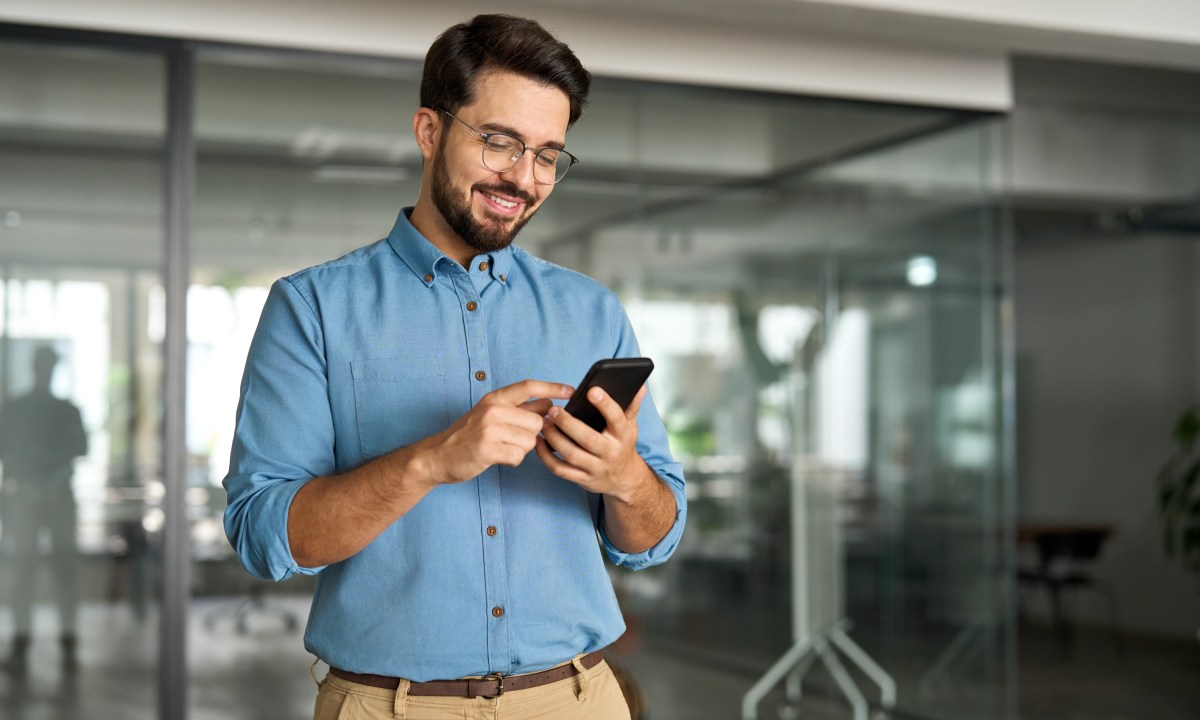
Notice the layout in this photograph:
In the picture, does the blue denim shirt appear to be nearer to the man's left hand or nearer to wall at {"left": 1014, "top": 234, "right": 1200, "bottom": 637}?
the man's left hand

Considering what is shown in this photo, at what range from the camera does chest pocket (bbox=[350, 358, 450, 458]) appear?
4.79 feet

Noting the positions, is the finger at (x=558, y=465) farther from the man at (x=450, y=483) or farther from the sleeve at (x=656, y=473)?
the sleeve at (x=656, y=473)

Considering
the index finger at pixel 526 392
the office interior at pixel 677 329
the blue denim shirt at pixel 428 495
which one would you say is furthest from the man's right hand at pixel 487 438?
the office interior at pixel 677 329

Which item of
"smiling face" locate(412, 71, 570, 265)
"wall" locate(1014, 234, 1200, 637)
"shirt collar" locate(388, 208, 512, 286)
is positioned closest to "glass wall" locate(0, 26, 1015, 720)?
"shirt collar" locate(388, 208, 512, 286)

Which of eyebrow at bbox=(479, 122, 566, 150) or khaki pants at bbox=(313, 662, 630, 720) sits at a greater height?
eyebrow at bbox=(479, 122, 566, 150)

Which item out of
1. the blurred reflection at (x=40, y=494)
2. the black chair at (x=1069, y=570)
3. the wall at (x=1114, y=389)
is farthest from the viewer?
the wall at (x=1114, y=389)

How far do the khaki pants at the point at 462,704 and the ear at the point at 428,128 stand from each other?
0.63 meters

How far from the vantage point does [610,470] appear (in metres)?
1.31

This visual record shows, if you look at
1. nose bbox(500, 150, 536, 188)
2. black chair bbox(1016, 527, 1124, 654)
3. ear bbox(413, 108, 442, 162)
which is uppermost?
ear bbox(413, 108, 442, 162)

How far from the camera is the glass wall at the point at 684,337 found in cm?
347

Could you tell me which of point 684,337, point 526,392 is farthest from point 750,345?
point 526,392

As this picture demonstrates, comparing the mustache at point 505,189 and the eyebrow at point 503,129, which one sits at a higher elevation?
the eyebrow at point 503,129

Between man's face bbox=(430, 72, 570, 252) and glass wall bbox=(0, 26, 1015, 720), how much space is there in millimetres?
2240

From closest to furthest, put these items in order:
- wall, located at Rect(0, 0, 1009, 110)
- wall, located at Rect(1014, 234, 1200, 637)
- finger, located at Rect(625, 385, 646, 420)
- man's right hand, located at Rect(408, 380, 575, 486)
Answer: man's right hand, located at Rect(408, 380, 575, 486) → finger, located at Rect(625, 385, 646, 420) → wall, located at Rect(0, 0, 1009, 110) → wall, located at Rect(1014, 234, 1200, 637)
